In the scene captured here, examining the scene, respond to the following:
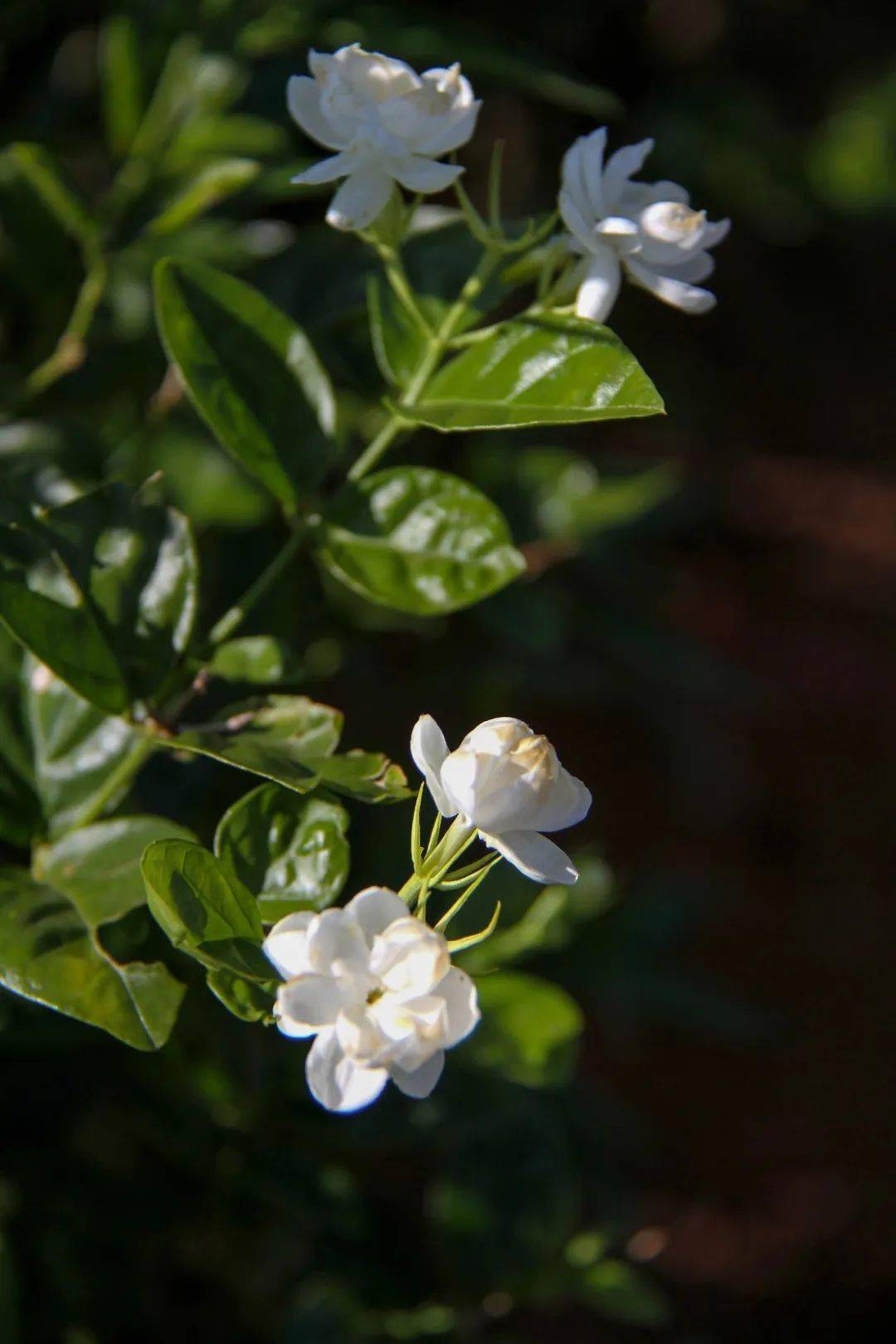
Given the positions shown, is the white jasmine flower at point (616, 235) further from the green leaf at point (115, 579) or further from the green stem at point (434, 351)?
the green leaf at point (115, 579)

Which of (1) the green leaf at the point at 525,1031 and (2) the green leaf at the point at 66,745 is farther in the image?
(1) the green leaf at the point at 525,1031

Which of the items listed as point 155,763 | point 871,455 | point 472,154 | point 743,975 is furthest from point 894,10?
Result: point 155,763

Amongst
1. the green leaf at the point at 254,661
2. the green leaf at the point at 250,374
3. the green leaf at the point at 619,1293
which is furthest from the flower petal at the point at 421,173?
the green leaf at the point at 619,1293

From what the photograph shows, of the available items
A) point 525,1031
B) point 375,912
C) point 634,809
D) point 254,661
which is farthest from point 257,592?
point 634,809

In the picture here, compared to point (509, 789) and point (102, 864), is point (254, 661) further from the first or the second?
point (509, 789)

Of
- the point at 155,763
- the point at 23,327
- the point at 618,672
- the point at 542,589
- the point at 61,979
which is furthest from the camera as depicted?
the point at 618,672

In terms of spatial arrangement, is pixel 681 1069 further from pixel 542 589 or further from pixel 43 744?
pixel 43 744

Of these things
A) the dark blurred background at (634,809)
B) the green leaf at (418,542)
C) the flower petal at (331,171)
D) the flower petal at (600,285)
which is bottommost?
the dark blurred background at (634,809)

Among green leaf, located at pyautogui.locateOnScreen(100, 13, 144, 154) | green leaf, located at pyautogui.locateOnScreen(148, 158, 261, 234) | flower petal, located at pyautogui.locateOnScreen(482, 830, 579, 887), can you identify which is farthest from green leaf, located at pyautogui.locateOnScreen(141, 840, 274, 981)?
green leaf, located at pyautogui.locateOnScreen(100, 13, 144, 154)
